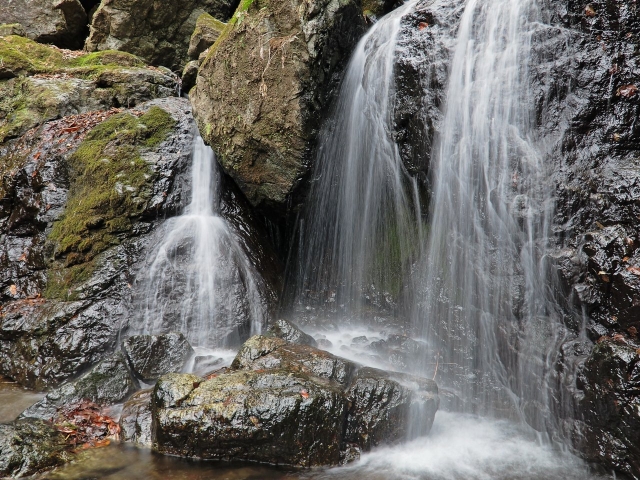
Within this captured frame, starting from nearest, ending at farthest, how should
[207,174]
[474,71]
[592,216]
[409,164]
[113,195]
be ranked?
[592,216] → [474,71] → [409,164] → [113,195] → [207,174]

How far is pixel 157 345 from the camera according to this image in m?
5.30

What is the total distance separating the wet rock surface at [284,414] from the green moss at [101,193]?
10.8ft

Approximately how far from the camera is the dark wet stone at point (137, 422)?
404 centimetres

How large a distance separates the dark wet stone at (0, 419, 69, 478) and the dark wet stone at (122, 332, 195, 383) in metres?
1.21

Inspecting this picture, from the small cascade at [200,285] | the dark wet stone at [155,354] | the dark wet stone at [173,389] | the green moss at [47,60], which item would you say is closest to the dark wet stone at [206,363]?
the dark wet stone at [155,354]

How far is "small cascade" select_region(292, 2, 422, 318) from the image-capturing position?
238 inches

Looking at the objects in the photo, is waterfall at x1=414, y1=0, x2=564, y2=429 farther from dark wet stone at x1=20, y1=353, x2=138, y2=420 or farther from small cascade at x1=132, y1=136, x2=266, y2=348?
dark wet stone at x1=20, y1=353, x2=138, y2=420

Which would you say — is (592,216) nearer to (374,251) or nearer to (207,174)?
(374,251)

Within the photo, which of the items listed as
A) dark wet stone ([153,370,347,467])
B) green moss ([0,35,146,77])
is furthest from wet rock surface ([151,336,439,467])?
green moss ([0,35,146,77])

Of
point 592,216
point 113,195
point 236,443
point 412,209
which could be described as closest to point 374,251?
point 412,209

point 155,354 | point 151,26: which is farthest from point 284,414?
point 151,26

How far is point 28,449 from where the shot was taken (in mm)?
3629

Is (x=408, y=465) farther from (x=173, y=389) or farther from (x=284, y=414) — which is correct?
(x=173, y=389)

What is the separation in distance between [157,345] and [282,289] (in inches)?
95.8
